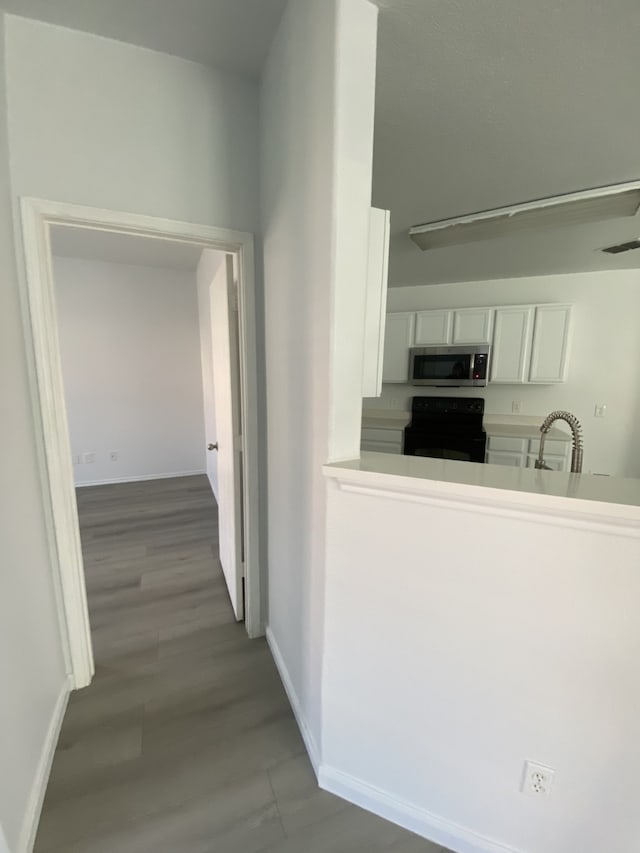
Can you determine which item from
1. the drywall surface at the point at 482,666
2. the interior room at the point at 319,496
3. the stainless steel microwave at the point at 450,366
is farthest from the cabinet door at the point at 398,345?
the drywall surface at the point at 482,666

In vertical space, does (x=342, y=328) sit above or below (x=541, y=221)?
below

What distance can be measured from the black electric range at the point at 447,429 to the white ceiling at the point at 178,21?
3.27 meters

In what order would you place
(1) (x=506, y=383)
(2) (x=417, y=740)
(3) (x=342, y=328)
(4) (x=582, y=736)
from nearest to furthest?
1. (4) (x=582, y=736)
2. (3) (x=342, y=328)
3. (2) (x=417, y=740)
4. (1) (x=506, y=383)

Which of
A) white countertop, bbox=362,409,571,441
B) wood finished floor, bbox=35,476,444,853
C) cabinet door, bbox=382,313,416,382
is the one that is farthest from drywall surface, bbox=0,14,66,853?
cabinet door, bbox=382,313,416,382

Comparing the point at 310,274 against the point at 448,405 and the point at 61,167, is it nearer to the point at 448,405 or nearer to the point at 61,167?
the point at 61,167

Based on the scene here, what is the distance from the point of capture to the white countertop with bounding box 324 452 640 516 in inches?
32.7

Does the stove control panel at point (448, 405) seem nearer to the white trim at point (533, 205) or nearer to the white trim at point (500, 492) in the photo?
the white trim at point (533, 205)

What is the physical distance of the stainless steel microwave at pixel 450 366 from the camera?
3.80m

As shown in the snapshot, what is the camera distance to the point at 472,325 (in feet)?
12.7

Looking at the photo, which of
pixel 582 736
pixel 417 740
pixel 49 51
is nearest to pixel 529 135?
pixel 49 51

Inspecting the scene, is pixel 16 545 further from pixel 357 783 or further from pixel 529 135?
pixel 529 135

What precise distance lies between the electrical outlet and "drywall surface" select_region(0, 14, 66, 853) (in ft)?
4.80

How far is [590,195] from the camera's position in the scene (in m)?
2.02

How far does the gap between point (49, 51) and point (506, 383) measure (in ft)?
13.5
